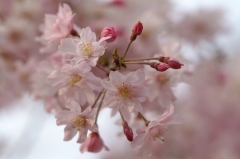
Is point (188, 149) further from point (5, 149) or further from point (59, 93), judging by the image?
point (59, 93)

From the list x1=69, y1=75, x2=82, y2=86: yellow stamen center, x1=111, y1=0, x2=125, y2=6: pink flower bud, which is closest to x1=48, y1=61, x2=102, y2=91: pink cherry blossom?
x1=69, y1=75, x2=82, y2=86: yellow stamen center

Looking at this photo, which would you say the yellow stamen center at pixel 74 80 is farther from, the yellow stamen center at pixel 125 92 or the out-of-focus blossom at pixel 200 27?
the out-of-focus blossom at pixel 200 27

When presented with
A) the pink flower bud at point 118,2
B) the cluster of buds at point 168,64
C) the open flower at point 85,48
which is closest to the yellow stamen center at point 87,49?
the open flower at point 85,48

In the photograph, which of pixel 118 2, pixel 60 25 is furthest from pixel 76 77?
pixel 118 2

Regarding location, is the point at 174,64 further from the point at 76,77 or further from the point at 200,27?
the point at 200,27

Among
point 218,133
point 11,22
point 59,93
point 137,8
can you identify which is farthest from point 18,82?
point 218,133

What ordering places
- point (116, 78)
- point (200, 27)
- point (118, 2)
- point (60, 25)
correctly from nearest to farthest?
point (116, 78) < point (60, 25) < point (118, 2) < point (200, 27)
